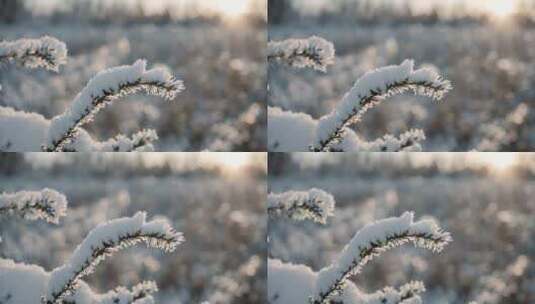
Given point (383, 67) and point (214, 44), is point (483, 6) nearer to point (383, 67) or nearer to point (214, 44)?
point (383, 67)

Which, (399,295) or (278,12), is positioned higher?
(278,12)

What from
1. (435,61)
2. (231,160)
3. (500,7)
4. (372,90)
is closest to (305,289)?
(231,160)

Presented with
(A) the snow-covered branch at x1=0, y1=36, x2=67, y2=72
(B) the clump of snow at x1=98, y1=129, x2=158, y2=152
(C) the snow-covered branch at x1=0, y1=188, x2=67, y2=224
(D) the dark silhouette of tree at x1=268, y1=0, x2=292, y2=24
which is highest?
(D) the dark silhouette of tree at x1=268, y1=0, x2=292, y2=24

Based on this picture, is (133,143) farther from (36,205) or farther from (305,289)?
(305,289)

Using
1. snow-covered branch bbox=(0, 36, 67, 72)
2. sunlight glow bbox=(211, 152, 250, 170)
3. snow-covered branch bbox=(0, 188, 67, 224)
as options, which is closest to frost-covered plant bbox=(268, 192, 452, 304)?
sunlight glow bbox=(211, 152, 250, 170)

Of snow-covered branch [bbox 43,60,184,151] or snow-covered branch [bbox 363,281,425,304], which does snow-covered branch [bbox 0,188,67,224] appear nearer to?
snow-covered branch [bbox 43,60,184,151]

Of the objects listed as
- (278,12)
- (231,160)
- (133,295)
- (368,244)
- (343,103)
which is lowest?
(133,295)

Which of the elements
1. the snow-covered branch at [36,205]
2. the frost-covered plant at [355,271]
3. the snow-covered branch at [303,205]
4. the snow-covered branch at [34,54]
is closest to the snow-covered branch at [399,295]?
the frost-covered plant at [355,271]
